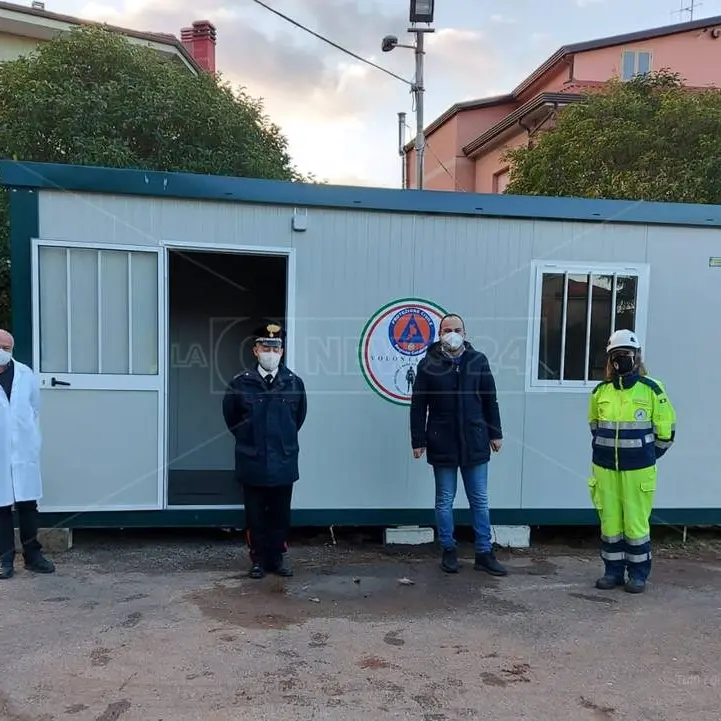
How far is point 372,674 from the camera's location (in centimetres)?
313

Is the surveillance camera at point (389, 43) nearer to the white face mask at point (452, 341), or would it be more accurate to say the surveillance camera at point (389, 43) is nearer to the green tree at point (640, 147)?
the green tree at point (640, 147)

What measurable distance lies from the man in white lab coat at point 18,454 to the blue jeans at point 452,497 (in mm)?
2719

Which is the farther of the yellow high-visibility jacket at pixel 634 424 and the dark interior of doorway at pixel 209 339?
the dark interior of doorway at pixel 209 339

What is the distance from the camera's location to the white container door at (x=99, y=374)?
4.61m

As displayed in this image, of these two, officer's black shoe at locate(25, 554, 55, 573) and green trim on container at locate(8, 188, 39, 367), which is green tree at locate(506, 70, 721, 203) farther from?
officer's black shoe at locate(25, 554, 55, 573)

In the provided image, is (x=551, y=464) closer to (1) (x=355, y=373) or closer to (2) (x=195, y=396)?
(1) (x=355, y=373)

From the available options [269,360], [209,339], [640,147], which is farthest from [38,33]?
[269,360]

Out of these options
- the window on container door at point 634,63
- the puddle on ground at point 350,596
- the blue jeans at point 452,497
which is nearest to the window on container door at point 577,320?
the blue jeans at point 452,497

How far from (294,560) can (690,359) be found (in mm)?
3524

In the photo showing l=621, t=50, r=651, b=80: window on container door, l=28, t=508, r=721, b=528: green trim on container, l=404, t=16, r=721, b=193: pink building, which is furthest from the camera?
l=621, t=50, r=651, b=80: window on container door

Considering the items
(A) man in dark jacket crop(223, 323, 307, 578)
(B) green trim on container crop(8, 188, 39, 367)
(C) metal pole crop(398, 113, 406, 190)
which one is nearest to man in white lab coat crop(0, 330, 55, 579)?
(B) green trim on container crop(8, 188, 39, 367)

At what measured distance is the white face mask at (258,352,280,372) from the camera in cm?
428

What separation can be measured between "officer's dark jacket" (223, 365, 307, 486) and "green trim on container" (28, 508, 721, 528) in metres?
0.81

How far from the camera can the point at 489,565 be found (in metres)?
4.59
